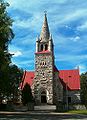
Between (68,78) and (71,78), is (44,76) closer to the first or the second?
(68,78)

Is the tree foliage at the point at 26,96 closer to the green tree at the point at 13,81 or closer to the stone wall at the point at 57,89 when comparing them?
the green tree at the point at 13,81

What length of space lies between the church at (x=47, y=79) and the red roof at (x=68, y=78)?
1033mm

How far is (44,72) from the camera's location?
72.5 m

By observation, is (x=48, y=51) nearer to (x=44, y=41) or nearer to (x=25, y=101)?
(x=44, y=41)

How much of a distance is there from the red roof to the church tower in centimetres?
505

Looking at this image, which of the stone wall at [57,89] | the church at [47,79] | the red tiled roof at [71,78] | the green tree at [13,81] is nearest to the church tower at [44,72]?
the church at [47,79]

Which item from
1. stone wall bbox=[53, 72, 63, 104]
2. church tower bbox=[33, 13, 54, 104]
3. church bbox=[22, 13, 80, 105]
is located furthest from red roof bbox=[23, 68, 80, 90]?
church tower bbox=[33, 13, 54, 104]

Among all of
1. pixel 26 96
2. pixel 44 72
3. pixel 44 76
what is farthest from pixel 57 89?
pixel 26 96

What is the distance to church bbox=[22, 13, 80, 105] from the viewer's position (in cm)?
7181

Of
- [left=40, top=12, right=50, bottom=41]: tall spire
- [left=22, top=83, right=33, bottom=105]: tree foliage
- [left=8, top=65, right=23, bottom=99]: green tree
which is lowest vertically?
[left=22, top=83, right=33, bottom=105]: tree foliage

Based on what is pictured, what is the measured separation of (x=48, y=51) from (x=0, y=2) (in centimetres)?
3533

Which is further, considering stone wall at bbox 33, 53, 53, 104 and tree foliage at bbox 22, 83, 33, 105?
stone wall at bbox 33, 53, 53, 104

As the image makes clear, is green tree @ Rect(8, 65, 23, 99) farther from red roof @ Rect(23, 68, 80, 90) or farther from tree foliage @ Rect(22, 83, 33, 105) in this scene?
red roof @ Rect(23, 68, 80, 90)

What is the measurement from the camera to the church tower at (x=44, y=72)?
235 ft
